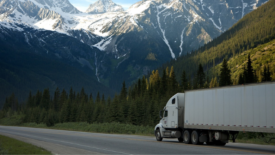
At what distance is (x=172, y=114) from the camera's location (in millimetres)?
28266

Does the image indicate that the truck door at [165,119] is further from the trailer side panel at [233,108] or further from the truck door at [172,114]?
the trailer side panel at [233,108]

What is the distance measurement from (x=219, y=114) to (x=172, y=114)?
6867 mm

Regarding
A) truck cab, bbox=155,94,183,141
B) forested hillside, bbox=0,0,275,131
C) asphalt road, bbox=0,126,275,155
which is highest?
forested hillside, bbox=0,0,275,131

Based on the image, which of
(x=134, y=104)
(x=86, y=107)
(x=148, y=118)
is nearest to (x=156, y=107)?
(x=148, y=118)

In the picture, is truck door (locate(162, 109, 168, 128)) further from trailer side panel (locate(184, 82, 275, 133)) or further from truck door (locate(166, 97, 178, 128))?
trailer side panel (locate(184, 82, 275, 133))

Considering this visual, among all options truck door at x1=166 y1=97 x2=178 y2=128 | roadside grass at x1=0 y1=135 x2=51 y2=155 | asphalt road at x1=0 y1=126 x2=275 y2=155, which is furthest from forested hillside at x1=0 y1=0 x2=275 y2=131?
roadside grass at x1=0 y1=135 x2=51 y2=155

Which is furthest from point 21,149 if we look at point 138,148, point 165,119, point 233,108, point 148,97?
point 148,97

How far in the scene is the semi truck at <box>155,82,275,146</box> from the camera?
60.0 ft

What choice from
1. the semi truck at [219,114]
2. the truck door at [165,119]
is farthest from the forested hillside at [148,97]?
the semi truck at [219,114]

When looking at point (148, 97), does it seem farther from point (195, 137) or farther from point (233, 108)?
point (233, 108)

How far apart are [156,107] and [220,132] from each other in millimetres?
47064

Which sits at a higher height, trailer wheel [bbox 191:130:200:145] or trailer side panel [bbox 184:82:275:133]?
trailer side panel [bbox 184:82:275:133]

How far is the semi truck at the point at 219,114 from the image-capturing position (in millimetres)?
18281

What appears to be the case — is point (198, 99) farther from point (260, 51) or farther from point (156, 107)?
point (260, 51)
